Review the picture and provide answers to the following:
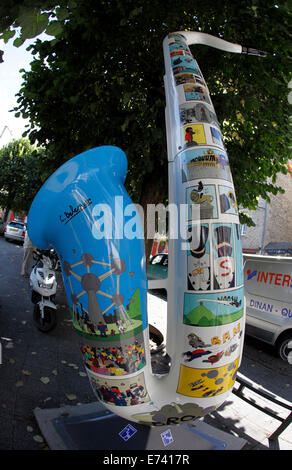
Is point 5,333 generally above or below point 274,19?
below

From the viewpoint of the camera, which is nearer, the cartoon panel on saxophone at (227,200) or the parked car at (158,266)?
the cartoon panel on saxophone at (227,200)

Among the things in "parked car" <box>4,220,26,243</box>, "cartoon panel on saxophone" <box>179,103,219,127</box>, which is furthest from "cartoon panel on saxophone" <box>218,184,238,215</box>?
"parked car" <box>4,220,26,243</box>

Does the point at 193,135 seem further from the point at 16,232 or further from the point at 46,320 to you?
the point at 16,232

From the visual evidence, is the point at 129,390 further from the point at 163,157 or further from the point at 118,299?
the point at 163,157

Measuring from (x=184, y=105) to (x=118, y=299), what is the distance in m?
1.37

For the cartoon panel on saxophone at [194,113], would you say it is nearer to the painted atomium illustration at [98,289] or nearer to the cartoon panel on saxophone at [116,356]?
the painted atomium illustration at [98,289]

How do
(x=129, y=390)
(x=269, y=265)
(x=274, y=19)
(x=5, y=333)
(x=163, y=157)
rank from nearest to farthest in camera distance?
1. (x=129, y=390)
2. (x=274, y=19)
3. (x=163, y=157)
4. (x=5, y=333)
5. (x=269, y=265)

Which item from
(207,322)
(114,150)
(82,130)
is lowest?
(207,322)

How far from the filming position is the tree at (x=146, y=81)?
4.20 m

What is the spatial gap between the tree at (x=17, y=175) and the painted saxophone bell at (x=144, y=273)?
19.7 meters

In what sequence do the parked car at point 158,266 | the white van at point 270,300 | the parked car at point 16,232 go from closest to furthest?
1. the white van at point 270,300
2. the parked car at point 158,266
3. the parked car at point 16,232

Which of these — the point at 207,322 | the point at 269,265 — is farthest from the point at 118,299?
the point at 269,265

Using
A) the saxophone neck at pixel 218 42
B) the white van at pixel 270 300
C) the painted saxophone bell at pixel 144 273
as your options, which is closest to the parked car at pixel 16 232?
the white van at pixel 270 300
